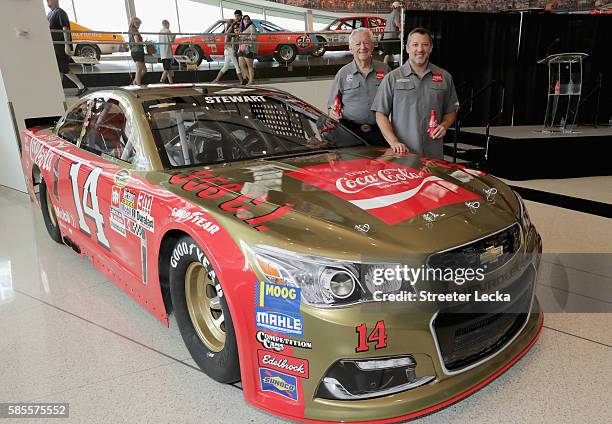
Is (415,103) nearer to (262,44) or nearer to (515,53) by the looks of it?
(515,53)

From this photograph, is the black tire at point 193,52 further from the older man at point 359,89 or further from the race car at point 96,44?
the older man at point 359,89

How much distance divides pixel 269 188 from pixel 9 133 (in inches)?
198

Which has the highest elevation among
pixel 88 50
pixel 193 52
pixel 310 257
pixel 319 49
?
pixel 88 50

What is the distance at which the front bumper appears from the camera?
5.41 feet

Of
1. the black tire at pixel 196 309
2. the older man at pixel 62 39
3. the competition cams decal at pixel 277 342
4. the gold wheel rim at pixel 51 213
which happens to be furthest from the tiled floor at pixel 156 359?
the older man at pixel 62 39

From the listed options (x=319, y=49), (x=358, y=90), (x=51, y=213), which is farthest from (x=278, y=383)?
(x=319, y=49)

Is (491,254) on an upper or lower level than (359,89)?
lower

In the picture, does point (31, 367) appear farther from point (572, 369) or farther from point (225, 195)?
point (572, 369)

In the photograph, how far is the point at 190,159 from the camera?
2.58m

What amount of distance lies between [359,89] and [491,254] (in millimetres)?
2326

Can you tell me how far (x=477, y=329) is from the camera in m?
1.85

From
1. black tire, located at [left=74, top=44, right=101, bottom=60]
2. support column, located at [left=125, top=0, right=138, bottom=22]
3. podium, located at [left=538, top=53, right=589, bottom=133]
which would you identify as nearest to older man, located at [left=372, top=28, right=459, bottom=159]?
podium, located at [left=538, top=53, right=589, bottom=133]

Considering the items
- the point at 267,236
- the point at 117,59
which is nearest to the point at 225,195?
the point at 267,236

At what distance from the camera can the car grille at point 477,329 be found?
1.74 metres
